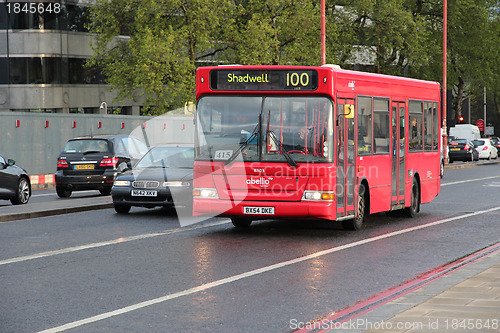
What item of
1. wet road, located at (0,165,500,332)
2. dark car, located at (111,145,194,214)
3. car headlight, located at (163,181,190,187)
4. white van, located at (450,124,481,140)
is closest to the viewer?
wet road, located at (0,165,500,332)

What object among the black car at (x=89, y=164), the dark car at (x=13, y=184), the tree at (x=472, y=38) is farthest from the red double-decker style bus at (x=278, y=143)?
the tree at (x=472, y=38)

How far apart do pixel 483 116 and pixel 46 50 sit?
66722 mm

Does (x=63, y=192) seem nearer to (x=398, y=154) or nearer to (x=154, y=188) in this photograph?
(x=154, y=188)

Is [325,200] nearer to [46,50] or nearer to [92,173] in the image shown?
[92,173]

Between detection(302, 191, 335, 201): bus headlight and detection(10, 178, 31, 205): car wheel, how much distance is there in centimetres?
977

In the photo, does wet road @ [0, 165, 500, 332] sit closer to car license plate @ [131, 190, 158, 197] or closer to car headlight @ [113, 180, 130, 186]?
car license plate @ [131, 190, 158, 197]

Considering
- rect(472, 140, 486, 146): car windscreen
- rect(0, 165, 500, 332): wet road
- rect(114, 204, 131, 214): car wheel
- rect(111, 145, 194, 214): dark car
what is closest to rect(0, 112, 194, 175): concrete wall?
rect(114, 204, 131, 214): car wheel

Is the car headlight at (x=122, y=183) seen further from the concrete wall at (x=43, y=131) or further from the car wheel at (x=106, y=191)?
the concrete wall at (x=43, y=131)

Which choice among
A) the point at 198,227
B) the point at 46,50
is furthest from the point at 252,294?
the point at 46,50

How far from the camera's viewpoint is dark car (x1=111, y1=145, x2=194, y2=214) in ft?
58.0

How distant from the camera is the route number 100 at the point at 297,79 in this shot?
13750 mm

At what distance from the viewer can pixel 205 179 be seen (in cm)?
1404

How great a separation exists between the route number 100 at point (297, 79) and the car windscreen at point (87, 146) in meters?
11.3

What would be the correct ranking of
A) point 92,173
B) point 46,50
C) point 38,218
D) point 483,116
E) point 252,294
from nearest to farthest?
point 252,294
point 38,218
point 92,173
point 46,50
point 483,116
